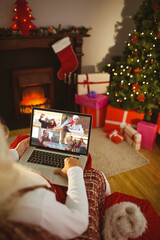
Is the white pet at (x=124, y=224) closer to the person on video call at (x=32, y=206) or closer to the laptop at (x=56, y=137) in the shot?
the person on video call at (x=32, y=206)

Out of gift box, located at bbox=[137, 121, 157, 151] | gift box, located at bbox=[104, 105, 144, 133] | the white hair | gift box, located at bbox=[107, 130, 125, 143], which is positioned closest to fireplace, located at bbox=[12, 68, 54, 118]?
gift box, located at bbox=[104, 105, 144, 133]

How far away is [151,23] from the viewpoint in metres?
2.49

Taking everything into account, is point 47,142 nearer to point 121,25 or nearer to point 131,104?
point 131,104

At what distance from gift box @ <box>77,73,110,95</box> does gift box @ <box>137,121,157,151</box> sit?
79cm

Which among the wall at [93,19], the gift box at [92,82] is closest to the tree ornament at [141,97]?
the gift box at [92,82]

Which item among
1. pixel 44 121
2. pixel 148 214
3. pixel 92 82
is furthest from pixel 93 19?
pixel 148 214

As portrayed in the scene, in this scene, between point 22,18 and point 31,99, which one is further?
point 31,99

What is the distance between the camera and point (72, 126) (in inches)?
55.7

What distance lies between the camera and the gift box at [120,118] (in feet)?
8.80

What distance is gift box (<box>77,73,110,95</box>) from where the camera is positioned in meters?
2.79

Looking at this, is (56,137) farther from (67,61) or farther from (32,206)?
(67,61)

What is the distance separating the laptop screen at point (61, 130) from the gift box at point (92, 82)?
1.46 metres

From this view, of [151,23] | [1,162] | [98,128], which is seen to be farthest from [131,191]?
[151,23]

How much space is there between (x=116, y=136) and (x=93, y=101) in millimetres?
560
